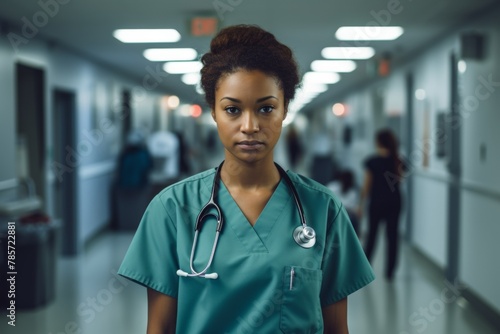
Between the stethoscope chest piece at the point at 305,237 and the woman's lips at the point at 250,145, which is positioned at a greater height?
the woman's lips at the point at 250,145

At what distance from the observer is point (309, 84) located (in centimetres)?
1320

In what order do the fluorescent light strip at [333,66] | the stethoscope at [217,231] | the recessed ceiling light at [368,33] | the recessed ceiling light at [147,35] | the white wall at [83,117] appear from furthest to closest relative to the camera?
the fluorescent light strip at [333,66] → the recessed ceiling light at [147,35] → the recessed ceiling light at [368,33] → the white wall at [83,117] → the stethoscope at [217,231]

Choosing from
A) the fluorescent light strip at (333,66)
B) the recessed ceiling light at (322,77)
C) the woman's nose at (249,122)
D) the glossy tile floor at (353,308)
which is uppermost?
the recessed ceiling light at (322,77)

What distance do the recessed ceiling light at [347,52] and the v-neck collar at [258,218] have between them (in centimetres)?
633

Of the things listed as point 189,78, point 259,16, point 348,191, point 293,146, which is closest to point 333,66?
point 189,78

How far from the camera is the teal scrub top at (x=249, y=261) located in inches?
50.5

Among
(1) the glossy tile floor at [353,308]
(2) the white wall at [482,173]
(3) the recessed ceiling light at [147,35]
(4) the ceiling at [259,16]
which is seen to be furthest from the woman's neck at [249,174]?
(3) the recessed ceiling light at [147,35]

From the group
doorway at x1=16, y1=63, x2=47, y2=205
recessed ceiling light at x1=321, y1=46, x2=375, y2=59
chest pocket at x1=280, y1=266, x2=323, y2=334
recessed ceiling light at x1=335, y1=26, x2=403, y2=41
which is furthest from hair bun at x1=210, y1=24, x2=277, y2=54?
recessed ceiling light at x1=321, y1=46, x2=375, y2=59

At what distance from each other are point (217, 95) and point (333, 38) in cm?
563

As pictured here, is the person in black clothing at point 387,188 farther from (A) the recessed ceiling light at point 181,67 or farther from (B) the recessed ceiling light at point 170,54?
(A) the recessed ceiling light at point 181,67

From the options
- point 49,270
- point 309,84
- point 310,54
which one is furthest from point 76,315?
point 309,84

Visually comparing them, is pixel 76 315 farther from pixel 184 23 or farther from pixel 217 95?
pixel 217 95

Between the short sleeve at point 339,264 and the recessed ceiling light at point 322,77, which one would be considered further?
the recessed ceiling light at point 322,77

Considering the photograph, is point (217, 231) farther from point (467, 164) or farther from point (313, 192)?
point (467, 164)
